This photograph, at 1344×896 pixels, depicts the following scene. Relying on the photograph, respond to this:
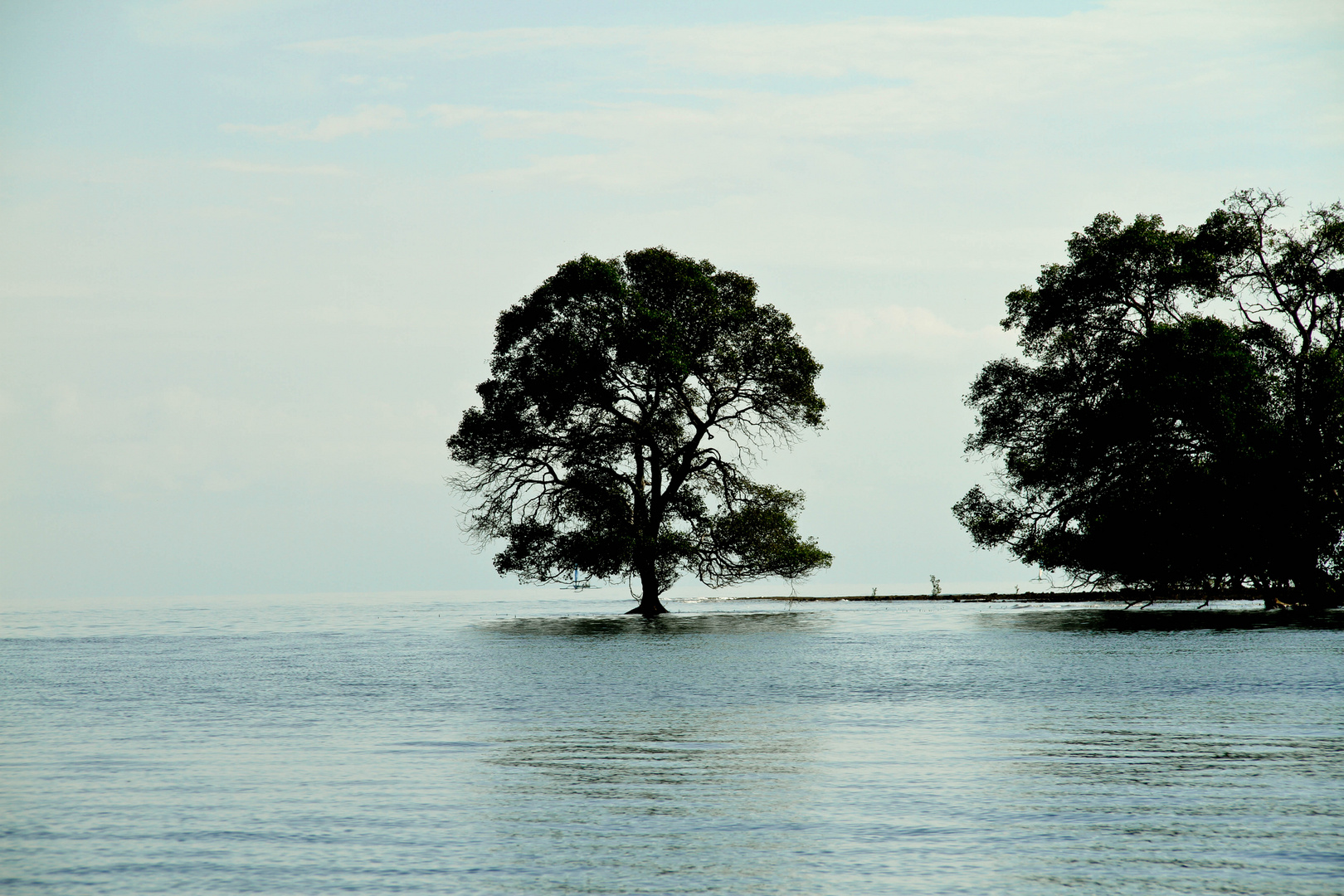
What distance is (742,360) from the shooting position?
156 feet

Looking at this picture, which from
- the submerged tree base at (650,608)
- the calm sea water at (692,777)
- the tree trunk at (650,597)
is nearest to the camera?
the calm sea water at (692,777)

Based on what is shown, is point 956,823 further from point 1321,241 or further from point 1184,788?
point 1321,241

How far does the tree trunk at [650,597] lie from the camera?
48.1 metres

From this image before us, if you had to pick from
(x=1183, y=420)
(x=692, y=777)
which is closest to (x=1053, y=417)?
(x=1183, y=420)

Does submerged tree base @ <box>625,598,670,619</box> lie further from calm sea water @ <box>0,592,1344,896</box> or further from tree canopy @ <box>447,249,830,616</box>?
calm sea water @ <box>0,592,1344,896</box>

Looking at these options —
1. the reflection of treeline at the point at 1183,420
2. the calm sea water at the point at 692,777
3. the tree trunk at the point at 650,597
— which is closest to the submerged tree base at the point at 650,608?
the tree trunk at the point at 650,597

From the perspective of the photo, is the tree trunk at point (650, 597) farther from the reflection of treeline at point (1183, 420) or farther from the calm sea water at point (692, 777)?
the calm sea water at point (692, 777)

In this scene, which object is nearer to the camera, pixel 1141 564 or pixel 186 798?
pixel 186 798

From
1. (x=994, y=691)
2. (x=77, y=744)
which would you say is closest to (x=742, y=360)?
(x=994, y=691)

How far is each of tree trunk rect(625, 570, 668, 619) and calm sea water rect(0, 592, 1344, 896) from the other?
871 inches

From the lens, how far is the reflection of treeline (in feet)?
123

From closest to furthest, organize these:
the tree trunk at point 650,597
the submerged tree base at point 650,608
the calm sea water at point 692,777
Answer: the calm sea water at point 692,777, the tree trunk at point 650,597, the submerged tree base at point 650,608

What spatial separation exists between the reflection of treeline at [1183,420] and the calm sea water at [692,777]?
12955 mm

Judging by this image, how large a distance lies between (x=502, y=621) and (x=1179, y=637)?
28512 millimetres
